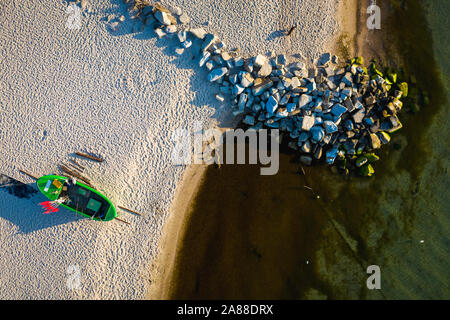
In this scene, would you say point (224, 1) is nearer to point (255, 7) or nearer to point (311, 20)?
point (255, 7)

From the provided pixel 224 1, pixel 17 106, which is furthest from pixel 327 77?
pixel 17 106

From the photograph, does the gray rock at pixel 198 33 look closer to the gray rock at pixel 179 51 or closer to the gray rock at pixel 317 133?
the gray rock at pixel 179 51

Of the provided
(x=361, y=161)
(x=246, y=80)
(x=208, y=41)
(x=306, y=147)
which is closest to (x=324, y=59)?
(x=246, y=80)

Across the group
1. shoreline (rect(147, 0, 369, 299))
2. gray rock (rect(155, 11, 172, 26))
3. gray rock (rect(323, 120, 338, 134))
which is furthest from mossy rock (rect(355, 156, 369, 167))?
gray rock (rect(155, 11, 172, 26))
